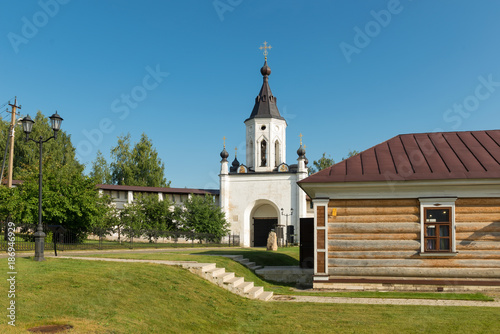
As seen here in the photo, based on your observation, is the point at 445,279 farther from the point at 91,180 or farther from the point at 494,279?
the point at 91,180

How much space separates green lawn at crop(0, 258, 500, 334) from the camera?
28.0ft

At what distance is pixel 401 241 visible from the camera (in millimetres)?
16172

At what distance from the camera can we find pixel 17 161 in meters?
53.0

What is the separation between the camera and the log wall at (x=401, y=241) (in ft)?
51.6

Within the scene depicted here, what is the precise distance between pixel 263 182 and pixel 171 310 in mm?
39334

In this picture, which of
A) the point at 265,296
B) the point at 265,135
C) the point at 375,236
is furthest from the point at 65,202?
the point at 265,135

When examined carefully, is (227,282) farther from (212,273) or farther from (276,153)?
(276,153)

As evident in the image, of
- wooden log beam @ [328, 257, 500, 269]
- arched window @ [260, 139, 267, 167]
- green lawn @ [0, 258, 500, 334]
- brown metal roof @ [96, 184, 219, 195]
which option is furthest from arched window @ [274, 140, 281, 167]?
green lawn @ [0, 258, 500, 334]

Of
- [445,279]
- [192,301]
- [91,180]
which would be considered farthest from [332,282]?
[91,180]

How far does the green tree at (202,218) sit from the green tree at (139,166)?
687 inches

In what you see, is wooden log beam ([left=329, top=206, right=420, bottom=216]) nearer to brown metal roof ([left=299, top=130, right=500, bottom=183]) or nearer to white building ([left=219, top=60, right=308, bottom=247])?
brown metal roof ([left=299, top=130, right=500, bottom=183])

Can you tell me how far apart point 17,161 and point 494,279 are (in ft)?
169

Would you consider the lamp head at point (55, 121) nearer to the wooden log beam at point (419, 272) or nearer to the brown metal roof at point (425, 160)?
the brown metal roof at point (425, 160)

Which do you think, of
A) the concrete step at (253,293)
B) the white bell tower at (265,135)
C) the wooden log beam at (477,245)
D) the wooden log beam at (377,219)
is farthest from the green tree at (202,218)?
the wooden log beam at (477,245)
